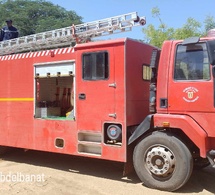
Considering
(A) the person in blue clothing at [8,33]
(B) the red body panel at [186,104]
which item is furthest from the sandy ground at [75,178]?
(A) the person in blue clothing at [8,33]

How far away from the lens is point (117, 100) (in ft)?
17.9

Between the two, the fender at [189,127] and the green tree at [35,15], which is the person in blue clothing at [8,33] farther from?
the green tree at [35,15]

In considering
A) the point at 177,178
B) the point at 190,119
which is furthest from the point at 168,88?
the point at 177,178

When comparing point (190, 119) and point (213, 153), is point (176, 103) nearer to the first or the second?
point (190, 119)

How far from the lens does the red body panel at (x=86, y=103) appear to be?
5430mm

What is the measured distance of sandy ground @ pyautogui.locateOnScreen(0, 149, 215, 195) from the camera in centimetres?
505

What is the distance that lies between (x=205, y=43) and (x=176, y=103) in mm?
1071

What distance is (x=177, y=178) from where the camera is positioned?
4.86 metres

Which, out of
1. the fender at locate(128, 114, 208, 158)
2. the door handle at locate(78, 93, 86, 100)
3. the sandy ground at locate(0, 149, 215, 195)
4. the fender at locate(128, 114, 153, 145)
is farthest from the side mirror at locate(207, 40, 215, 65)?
the door handle at locate(78, 93, 86, 100)

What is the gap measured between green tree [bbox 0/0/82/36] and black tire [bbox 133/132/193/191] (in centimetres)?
3068

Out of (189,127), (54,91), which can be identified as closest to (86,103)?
(54,91)

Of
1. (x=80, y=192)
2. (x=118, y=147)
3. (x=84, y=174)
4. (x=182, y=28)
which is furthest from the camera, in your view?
(x=182, y=28)

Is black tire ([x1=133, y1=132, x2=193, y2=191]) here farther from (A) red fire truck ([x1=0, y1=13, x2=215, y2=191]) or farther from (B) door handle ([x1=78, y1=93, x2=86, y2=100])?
(B) door handle ([x1=78, y1=93, x2=86, y2=100])

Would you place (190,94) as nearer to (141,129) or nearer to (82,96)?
(141,129)
